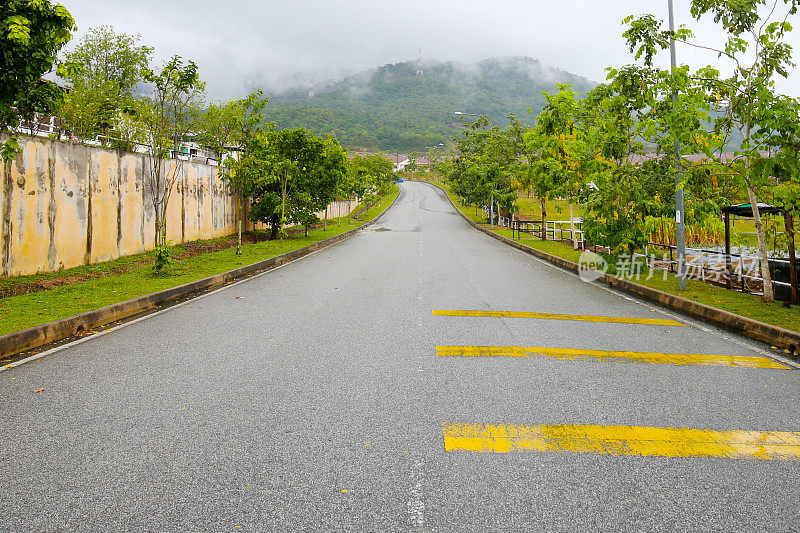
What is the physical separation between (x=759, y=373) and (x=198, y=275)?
1101cm

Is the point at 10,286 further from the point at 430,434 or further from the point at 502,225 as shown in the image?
the point at 502,225

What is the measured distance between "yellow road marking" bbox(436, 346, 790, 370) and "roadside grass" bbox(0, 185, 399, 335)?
5677 mm

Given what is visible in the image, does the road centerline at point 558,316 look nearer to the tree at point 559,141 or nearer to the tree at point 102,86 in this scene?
the tree at point 559,141

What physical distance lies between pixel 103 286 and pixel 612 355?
965 cm

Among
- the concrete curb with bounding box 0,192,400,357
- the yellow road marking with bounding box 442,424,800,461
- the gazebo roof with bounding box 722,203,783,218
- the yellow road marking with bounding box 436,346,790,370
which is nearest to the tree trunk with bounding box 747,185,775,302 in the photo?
the gazebo roof with bounding box 722,203,783,218

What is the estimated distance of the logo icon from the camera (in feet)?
45.7

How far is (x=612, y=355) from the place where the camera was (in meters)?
6.19

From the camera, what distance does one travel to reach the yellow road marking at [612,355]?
235 inches

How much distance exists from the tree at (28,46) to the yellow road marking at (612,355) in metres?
7.08

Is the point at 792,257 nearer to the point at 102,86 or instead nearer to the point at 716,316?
the point at 716,316

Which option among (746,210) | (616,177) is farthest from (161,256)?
(746,210)

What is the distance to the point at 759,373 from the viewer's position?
221 inches

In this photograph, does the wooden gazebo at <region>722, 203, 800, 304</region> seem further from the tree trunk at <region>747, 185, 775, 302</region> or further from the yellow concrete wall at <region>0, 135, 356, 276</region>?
the yellow concrete wall at <region>0, 135, 356, 276</region>

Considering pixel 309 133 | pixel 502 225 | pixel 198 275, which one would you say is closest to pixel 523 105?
pixel 502 225
